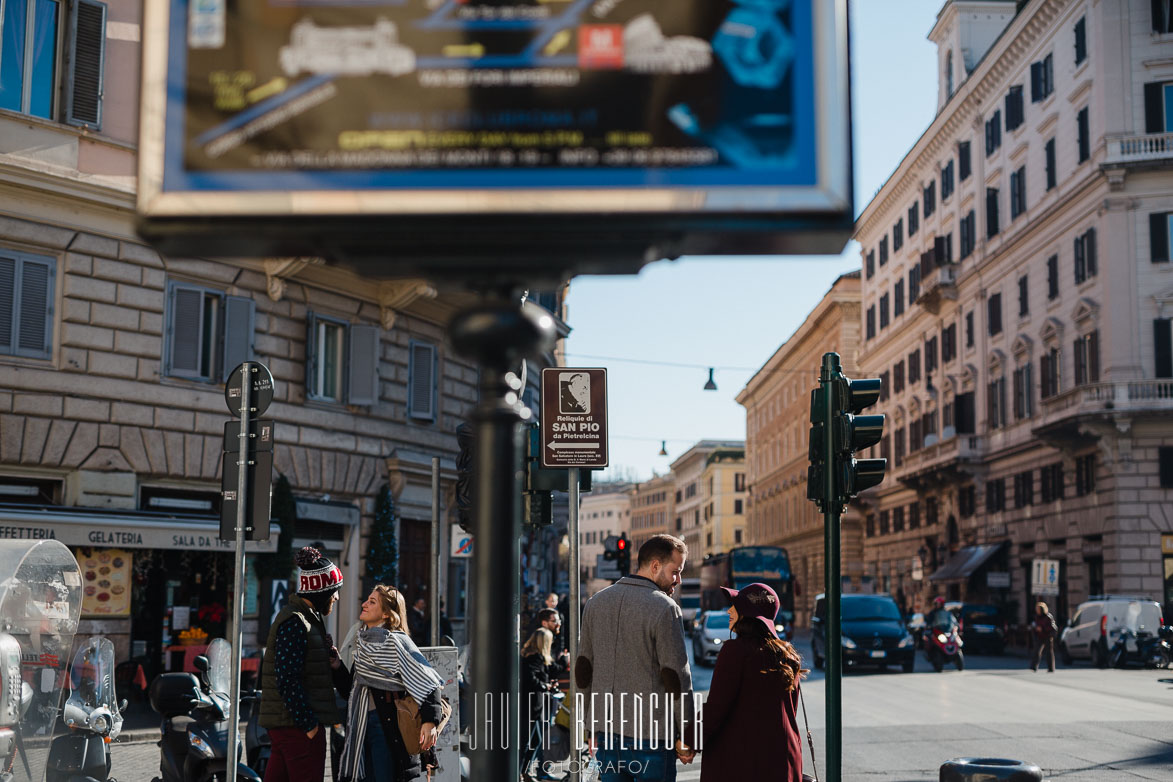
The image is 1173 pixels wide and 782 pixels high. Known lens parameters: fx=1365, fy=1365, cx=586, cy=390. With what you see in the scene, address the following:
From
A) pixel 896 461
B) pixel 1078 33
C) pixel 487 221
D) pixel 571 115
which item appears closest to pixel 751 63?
pixel 571 115

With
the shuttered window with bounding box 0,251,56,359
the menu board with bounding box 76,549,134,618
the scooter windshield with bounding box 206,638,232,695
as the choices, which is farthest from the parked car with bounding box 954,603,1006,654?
the scooter windshield with bounding box 206,638,232,695

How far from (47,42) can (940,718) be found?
1501 cm

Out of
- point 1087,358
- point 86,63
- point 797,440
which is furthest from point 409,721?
point 797,440

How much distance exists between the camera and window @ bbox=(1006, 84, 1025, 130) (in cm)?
4719

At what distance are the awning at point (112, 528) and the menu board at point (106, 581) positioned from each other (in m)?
0.25

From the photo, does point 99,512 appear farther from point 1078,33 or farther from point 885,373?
point 885,373

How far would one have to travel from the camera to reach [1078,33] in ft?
136

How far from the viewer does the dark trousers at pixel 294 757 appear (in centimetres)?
767

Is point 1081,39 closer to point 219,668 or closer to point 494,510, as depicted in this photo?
point 219,668

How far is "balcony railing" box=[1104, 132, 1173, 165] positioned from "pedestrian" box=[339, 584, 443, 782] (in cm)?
3572

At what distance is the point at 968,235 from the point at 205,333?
3931cm

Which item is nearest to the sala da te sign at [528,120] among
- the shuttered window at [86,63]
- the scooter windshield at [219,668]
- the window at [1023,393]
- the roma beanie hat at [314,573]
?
the roma beanie hat at [314,573]

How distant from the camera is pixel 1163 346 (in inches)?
1521

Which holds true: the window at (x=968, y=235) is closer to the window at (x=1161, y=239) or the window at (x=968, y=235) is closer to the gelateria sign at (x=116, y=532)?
the window at (x=1161, y=239)
